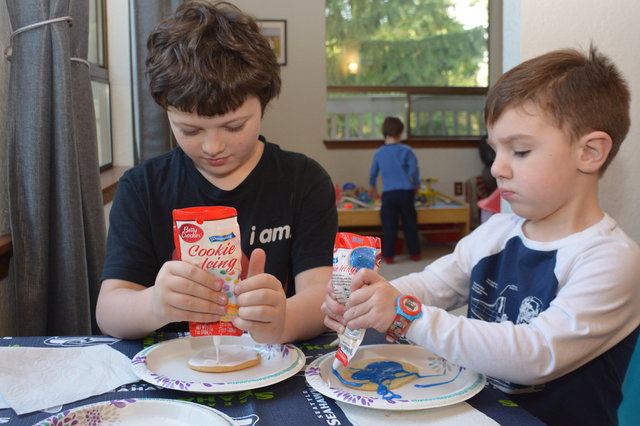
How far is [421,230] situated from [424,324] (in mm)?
5187

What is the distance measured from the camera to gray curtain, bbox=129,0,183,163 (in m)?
2.70

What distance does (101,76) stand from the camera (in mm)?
3016

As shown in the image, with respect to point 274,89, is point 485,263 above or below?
below

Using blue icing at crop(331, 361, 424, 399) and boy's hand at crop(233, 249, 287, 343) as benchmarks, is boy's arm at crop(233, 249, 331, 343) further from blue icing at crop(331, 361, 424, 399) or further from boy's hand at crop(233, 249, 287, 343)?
blue icing at crop(331, 361, 424, 399)

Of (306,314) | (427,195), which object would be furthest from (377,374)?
(427,195)

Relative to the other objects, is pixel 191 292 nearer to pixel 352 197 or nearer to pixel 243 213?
pixel 243 213

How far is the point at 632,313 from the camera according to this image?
0.98 m

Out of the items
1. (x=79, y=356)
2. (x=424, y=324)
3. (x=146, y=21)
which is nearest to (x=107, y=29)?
(x=146, y=21)

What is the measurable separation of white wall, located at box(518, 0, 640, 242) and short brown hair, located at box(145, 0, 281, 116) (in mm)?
1022

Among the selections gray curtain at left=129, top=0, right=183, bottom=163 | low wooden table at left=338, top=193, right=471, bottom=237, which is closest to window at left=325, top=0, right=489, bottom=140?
low wooden table at left=338, top=193, right=471, bottom=237

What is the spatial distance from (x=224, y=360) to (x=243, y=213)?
0.41 m

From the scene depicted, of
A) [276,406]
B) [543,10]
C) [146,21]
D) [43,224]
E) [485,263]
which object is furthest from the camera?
[146,21]

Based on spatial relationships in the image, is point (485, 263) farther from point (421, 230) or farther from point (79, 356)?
point (421, 230)

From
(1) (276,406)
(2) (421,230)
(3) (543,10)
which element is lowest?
(2) (421,230)
